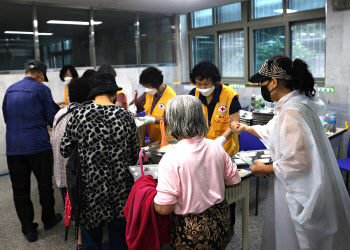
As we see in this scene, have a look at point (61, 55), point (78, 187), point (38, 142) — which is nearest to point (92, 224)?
point (78, 187)

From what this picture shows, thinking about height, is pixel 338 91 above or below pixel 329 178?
above

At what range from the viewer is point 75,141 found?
76.7 inches

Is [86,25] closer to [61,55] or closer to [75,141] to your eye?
[61,55]

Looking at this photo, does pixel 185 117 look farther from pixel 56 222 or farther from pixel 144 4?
pixel 144 4

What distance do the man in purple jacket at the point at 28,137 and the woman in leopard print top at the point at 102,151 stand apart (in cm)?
105

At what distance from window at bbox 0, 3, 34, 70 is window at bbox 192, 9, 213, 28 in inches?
129

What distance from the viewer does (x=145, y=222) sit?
1483 millimetres

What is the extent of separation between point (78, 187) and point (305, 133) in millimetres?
1349

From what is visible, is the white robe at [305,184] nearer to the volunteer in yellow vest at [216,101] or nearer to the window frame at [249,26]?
the volunteer in yellow vest at [216,101]

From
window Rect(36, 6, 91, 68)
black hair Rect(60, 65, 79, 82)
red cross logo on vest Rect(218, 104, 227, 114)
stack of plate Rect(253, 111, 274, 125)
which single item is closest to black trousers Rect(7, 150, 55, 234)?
red cross logo on vest Rect(218, 104, 227, 114)

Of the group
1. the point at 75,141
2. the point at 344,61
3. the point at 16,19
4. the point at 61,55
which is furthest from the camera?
the point at 61,55

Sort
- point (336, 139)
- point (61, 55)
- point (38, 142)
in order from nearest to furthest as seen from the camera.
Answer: point (38, 142) < point (336, 139) < point (61, 55)

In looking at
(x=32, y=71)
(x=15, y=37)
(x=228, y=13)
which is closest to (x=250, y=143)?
(x=32, y=71)

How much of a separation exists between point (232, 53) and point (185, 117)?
5176mm
